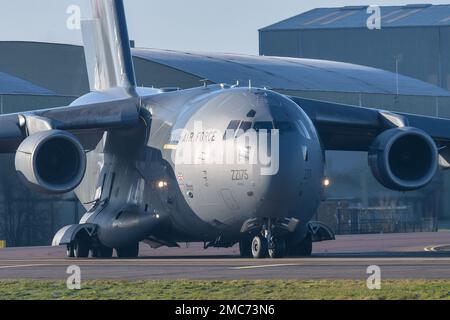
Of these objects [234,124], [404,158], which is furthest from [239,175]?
[404,158]

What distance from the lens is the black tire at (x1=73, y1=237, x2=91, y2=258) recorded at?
109 ft

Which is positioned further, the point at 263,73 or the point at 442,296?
the point at 263,73

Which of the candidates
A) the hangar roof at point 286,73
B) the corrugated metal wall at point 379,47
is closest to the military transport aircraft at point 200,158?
the hangar roof at point 286,73

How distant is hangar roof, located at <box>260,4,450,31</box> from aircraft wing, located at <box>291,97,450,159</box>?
48985 millimetres

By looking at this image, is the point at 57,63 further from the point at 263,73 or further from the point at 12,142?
the point at 12,142

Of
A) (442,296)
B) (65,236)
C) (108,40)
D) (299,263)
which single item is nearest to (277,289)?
(442,296)

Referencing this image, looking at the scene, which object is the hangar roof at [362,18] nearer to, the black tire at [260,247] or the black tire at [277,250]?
the black tire at [260,247]

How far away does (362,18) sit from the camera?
8850 cm

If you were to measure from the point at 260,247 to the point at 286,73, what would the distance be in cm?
4012

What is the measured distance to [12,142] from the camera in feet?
112

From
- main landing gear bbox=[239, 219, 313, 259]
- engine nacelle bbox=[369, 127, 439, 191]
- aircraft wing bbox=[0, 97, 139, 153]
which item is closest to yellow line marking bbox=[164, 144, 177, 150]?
aircraft wing bbox=[0, 97, 139, 153]

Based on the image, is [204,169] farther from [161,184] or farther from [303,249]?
[303,249]

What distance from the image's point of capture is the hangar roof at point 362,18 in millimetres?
85750
